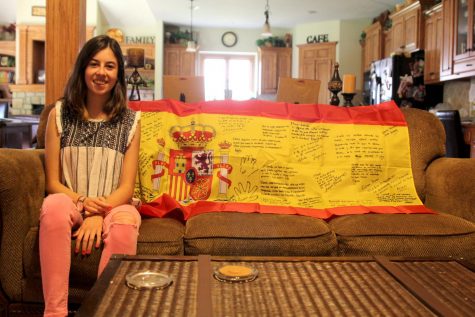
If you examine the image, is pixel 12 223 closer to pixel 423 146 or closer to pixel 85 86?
pixel 85 86

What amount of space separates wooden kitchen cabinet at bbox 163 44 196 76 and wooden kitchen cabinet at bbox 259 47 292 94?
146cm

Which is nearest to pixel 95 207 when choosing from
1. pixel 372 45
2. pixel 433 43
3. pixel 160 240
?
pixel 160 240

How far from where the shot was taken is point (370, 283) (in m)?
1.08

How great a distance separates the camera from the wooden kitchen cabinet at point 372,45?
767cm

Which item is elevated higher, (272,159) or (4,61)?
(4,61)

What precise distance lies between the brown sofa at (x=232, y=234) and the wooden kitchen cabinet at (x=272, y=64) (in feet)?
26.9

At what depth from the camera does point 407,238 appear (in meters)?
1.68

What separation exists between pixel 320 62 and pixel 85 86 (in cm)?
773

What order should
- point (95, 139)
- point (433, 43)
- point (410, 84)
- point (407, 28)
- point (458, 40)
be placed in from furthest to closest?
point (407, 28)
point (410, 84)
point (433, 43)
point (458, 40)
point (95, 139)

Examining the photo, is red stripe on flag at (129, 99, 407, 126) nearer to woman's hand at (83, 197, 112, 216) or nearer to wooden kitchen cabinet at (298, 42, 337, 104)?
woman's hand at (83, 197, 112, 216)

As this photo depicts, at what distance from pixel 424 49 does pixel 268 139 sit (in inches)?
184

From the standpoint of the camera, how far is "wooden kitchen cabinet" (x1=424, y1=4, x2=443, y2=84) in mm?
5504

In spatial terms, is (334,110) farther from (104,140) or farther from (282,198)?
(104,140)

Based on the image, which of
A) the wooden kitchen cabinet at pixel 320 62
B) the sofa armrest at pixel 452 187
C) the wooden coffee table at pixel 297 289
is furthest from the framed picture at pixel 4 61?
the wooden coffee table at pixel 297 289
